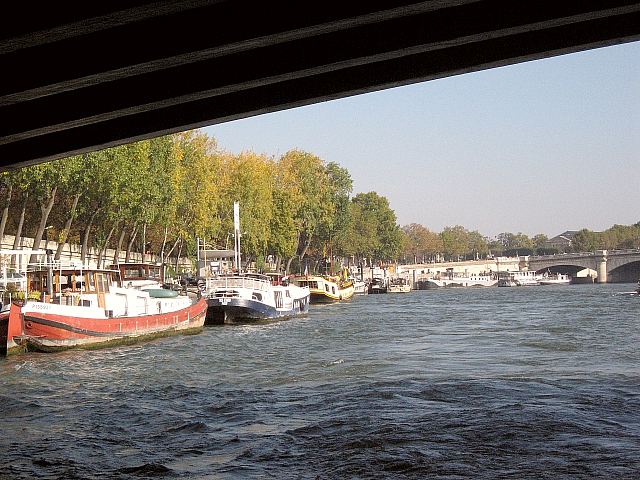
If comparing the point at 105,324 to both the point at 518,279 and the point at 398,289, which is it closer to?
the point at 398,289

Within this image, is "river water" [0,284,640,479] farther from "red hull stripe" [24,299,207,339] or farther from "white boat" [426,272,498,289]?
"white boat" [426,272,498,289]

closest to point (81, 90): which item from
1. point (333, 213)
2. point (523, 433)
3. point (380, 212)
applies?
point (523, 433)

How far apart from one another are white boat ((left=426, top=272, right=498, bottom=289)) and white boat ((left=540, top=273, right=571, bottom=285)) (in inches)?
366

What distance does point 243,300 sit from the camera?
45.6 m

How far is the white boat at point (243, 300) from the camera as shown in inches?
1779

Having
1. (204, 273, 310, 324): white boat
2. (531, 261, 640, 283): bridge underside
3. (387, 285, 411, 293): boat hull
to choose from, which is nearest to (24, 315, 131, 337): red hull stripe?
(204, 273, 310, 324): white boat

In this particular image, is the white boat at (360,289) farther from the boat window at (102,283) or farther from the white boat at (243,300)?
the boat window at (102,283)

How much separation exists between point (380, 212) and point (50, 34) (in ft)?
486

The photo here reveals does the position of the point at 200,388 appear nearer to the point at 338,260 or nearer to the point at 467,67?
the point at 467,67

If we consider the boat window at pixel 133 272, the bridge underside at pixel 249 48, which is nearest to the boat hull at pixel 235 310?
the boat window at pixel 133 272

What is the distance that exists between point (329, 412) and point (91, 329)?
1737 cm

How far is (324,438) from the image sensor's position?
12961mm

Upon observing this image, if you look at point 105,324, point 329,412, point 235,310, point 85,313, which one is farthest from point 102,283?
point 329,412

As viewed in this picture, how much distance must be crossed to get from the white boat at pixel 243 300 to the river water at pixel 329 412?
15378 millimetres
